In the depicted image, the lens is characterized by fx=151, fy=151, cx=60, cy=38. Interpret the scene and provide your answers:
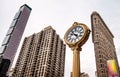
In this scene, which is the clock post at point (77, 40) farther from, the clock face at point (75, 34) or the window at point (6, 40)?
the window at point (6, 40)

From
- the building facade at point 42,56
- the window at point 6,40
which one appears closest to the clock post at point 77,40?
the building facade at point 42,56

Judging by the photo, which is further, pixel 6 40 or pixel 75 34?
pixel 6 40

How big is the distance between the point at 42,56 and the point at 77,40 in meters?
75.7

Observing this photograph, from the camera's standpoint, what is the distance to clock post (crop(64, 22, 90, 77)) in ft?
38.9

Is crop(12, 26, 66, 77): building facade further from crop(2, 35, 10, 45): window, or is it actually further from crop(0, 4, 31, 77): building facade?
crop(2, 35, 10, 45): window

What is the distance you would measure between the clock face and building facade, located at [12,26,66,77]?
65.7 metres

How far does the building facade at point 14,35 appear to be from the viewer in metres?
122

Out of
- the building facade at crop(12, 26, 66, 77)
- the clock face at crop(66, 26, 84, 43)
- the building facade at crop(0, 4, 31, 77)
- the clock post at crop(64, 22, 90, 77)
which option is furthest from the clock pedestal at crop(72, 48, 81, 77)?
the building facade at crop(0, 4, 31, 77)

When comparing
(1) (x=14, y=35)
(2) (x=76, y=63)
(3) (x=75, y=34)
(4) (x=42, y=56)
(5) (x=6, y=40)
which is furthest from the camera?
(1) (x=14, y=35)

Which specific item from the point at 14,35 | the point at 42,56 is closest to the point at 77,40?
the point at 42,56

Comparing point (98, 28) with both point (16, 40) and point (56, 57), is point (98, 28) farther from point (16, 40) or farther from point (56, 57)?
point (16, 40)

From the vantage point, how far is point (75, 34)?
43.3 ft

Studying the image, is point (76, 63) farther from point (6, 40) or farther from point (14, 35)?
point (14, 35)

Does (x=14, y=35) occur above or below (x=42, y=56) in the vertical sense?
above
